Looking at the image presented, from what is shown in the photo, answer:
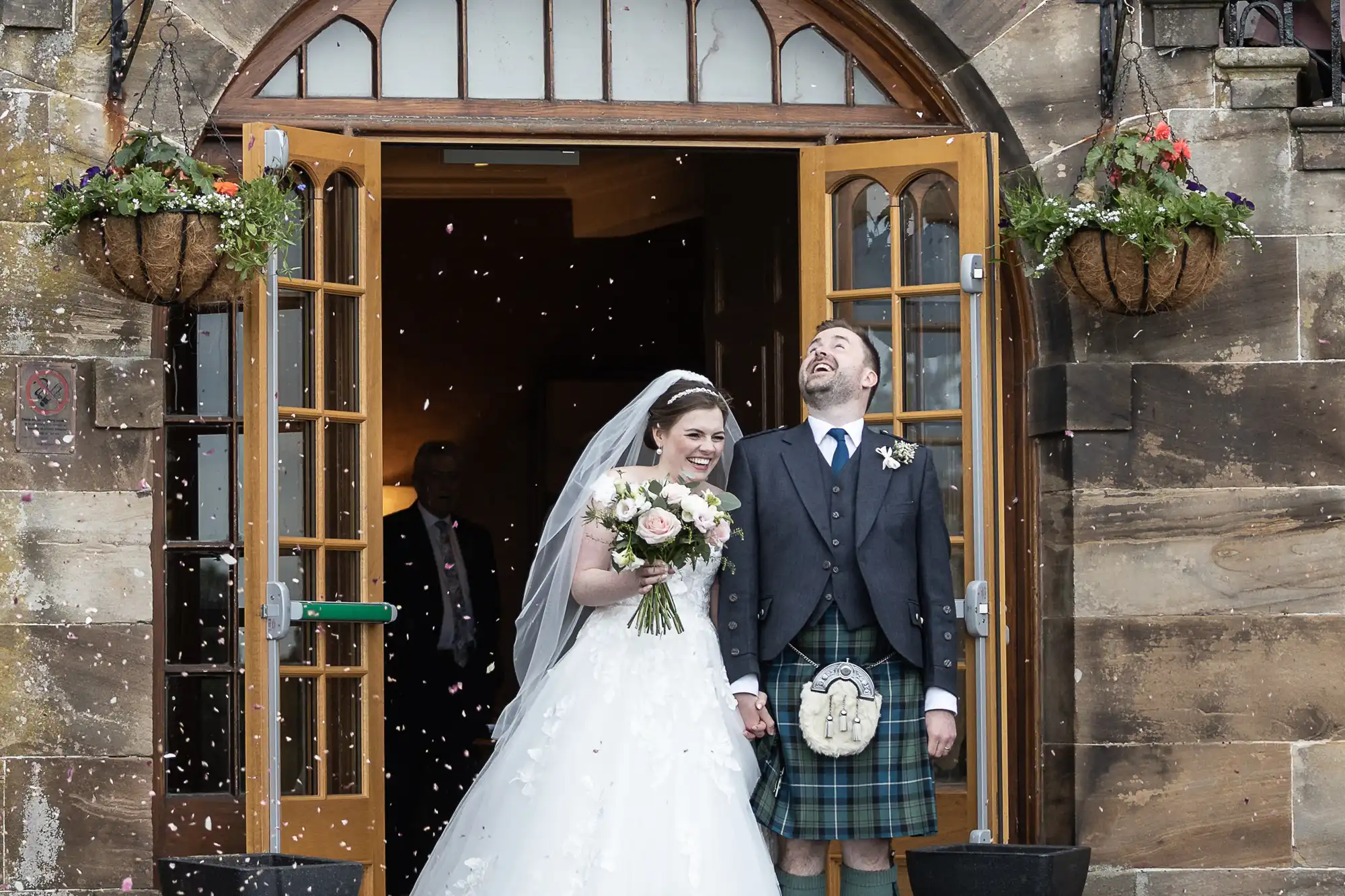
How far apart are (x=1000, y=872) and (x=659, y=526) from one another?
1326 mm

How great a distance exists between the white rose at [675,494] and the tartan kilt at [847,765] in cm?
57

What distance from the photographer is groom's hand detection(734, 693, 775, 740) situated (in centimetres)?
577

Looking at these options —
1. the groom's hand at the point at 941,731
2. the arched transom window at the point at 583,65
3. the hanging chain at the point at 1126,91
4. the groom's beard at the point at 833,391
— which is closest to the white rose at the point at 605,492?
the groom's beard at the point at 833,391

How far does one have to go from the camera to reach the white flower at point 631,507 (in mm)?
5602

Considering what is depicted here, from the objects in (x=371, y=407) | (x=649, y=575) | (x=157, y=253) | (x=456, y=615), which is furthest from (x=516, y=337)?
(x=649, y=575)

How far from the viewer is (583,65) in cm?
688

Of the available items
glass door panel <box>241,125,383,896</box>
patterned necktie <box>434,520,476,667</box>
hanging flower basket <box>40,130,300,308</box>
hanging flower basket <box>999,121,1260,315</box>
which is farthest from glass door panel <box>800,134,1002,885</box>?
patterned necktie <box>434,520,476,667</box>

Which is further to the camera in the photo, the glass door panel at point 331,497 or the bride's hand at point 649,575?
the glass door panel at point 331,497

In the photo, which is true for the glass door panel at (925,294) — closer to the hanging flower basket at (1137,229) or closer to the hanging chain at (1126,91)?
the hanging flower basket at (1137,229)

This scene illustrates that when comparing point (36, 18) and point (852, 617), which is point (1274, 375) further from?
point (36, 18)

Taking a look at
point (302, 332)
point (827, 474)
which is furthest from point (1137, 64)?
point (302, 332)

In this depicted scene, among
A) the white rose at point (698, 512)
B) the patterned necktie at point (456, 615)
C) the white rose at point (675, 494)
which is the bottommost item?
the patterned necktie at point (456, 615)

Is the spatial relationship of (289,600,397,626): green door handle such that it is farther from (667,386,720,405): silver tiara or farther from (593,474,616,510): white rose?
(667,386,720,405): silver tiara

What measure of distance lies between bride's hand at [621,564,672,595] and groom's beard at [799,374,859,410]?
2.22 ft
